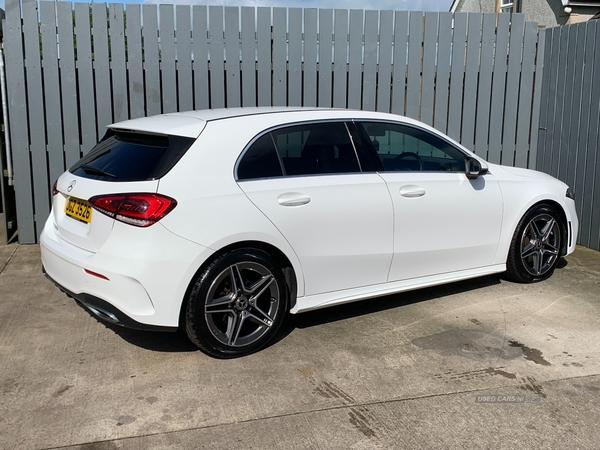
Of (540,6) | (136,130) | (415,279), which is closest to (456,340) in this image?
(415,279)

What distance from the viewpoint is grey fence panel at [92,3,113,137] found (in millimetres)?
7039

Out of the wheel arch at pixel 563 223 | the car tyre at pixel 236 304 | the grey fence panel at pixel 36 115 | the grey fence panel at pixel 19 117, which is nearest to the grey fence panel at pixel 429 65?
the wheel arch at pixel 563 223

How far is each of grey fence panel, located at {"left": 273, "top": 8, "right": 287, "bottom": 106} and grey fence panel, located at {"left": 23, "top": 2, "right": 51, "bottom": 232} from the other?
2659 millimetres

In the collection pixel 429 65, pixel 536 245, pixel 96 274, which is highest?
pixel 429 65

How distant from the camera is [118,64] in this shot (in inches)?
283

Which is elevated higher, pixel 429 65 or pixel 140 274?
pixel 429 65

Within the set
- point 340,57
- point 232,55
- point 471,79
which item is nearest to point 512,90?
point 471,79

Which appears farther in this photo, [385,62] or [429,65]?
[429,65]

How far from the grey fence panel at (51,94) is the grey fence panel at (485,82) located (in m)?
5.12

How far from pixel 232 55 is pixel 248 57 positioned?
0.19m

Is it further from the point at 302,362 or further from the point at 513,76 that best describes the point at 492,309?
the point at 513,76

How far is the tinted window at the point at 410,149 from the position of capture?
4.88m

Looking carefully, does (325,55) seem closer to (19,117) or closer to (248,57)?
(248,57)

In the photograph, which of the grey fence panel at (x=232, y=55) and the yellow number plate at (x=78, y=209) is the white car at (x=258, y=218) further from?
the grey fence panel at (x=232, y=55)
